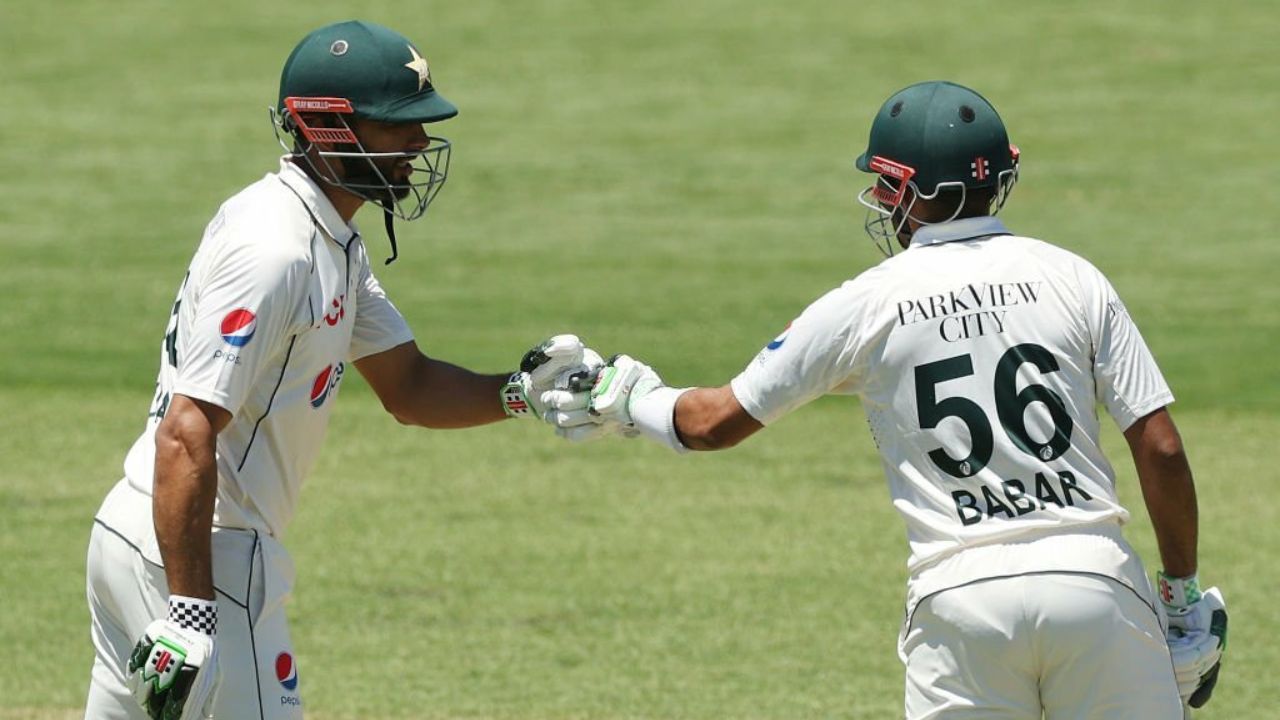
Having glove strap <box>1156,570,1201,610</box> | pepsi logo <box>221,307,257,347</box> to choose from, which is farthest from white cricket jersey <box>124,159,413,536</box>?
glove strap <box>1156,570,1201,610</box>

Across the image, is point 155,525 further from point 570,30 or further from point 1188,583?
point 570,30

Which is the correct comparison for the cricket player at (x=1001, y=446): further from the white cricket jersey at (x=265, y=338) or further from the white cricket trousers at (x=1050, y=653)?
the white cricket jersey at (x=265, y=338)

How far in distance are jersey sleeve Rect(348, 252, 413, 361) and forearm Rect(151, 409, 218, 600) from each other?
1.23 meters

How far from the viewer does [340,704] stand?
7805 mm

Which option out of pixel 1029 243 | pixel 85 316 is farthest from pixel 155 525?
pixel 85 316

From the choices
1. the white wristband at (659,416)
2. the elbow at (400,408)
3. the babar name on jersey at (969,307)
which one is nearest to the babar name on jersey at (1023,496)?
the babar name on jersey at (969,307)

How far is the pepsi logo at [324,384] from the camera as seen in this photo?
5.32m

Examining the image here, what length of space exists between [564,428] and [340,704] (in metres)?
2.09

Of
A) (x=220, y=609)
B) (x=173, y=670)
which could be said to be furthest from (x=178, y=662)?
(x=220, y=609)

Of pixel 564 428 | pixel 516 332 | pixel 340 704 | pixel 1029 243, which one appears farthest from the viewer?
pixel 516 332

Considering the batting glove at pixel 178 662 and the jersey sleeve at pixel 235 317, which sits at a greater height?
the jersey sleeve at pixel 235 317

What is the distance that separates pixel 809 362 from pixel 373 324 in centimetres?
160

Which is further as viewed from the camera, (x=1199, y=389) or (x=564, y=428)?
(x=1199, y=389)

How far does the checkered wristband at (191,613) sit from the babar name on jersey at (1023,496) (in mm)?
1907
